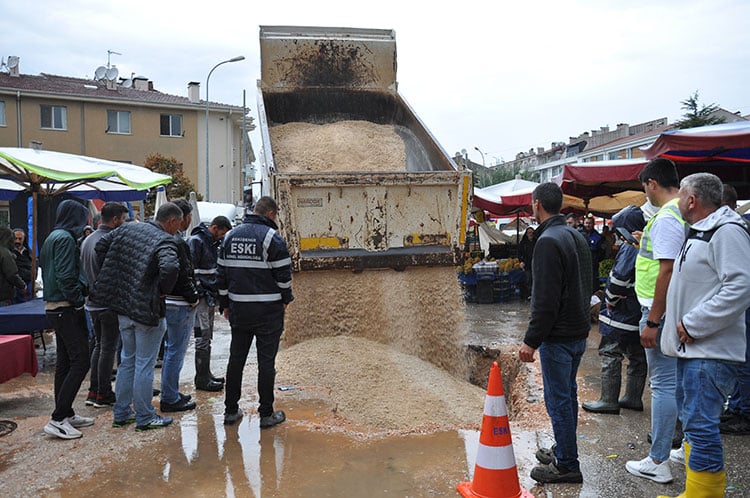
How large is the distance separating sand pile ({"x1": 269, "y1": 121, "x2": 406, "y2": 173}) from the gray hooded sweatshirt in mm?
4594

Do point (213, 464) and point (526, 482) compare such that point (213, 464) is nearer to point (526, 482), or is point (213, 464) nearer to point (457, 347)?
point (526, 482)

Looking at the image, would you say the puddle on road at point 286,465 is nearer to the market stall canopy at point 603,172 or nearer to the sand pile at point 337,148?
the sand pile at point 337,148

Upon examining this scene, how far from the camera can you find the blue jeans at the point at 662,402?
361 centimetres

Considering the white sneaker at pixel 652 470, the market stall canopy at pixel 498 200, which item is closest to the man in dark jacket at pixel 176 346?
the white sneaker at pixel 652 470

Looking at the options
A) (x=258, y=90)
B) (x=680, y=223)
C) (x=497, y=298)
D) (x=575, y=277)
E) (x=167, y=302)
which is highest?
(x=258, y=90)

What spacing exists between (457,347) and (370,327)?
103 cm

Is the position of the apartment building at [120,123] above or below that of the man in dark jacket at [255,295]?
above

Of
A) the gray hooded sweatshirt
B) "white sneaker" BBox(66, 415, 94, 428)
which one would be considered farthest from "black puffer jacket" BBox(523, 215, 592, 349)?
"white sneaker" BBox(66, 415, 94, 428)

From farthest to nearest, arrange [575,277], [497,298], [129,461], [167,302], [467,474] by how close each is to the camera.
A: [497,298] → [167,302] → [129,461] → [467,474] → [575,277]

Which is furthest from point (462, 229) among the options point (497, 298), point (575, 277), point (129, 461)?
point (497, 298)

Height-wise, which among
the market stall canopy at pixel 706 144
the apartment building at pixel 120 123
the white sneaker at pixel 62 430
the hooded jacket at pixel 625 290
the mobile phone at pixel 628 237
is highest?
the apartment building at pixel 120 123

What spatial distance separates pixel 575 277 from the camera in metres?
3.48

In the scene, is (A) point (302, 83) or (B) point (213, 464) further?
(A) point (302, 83)

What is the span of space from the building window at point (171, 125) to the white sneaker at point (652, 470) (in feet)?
106
